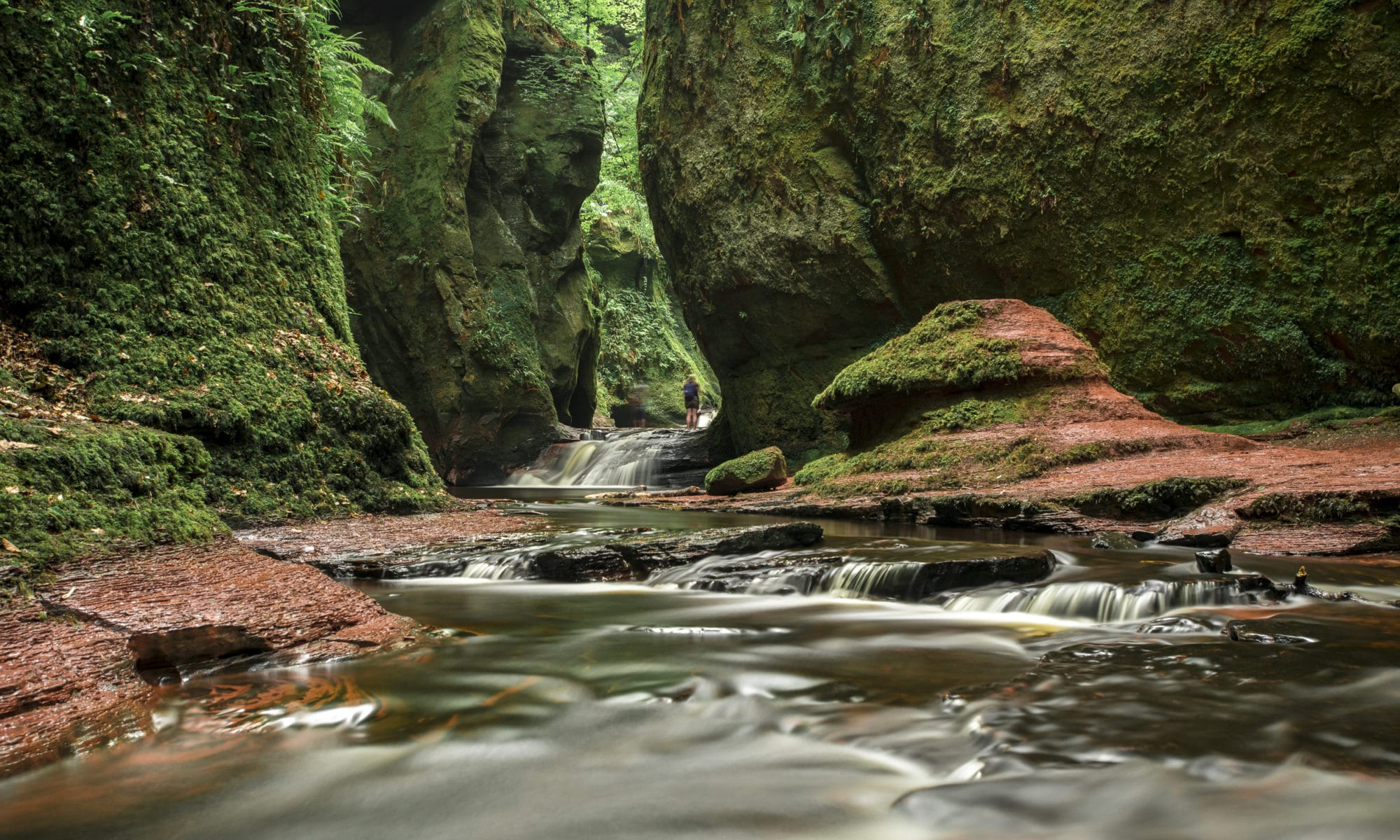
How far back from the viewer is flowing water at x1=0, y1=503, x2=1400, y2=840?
1.90 m

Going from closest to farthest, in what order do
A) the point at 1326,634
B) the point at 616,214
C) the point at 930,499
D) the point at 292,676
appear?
the point at 292,676, the point at 1326,634, the point at 930,499, the point at 616,214

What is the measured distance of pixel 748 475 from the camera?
38.5 feet

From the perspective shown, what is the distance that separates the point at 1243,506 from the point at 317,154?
919 cm

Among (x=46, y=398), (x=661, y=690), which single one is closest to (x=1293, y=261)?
(x=661, y=690)

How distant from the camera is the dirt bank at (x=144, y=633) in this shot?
2.27 m

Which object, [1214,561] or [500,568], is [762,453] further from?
[1214,561]

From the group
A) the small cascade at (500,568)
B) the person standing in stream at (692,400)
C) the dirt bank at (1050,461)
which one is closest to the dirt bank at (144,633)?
the small cascade at (500,568)

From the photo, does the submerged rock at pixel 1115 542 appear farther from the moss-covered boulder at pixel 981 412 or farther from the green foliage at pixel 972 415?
the green foliage at pixel 972 415

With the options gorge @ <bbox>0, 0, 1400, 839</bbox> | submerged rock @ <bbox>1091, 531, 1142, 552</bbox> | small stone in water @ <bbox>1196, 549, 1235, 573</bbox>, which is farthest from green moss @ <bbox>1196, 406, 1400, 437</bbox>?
small stone in water @ <bbox>1196, 549, 1235, 573</bbox>

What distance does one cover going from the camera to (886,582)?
4898 millimetres

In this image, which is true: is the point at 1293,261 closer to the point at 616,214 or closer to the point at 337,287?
the point at 337,287

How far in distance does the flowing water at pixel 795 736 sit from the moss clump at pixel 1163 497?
2.84m

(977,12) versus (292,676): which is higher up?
(977,12)

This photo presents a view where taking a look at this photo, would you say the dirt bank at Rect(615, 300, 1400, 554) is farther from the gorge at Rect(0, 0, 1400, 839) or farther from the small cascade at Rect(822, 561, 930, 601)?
the small cascade at Rect(822, 561, 930, 601)
